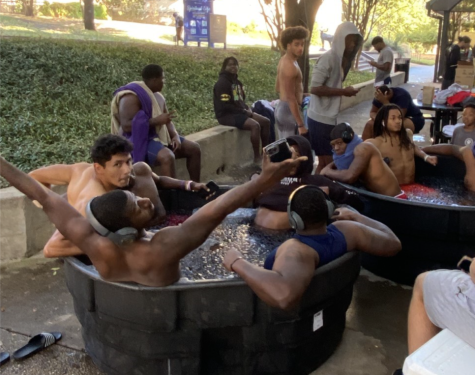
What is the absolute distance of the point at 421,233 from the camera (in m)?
4.16

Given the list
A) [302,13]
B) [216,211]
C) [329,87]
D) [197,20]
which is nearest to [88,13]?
[197,20]

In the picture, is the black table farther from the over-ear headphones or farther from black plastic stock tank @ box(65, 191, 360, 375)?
the over-ear headphones

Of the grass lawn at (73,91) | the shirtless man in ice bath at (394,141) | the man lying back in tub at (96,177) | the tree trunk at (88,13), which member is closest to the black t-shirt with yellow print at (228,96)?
the grass lawn at (73,91)

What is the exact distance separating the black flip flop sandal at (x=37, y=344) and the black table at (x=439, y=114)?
250 inches

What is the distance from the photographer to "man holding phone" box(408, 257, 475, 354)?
2402 millimetres

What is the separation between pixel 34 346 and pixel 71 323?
40 centimetres

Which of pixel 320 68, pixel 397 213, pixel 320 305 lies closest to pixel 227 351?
pixel 320 305

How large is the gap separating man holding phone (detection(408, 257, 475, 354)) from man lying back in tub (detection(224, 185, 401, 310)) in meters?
0.50

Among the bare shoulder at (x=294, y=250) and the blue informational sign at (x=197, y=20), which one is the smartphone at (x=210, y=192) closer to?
the bare shoulder at (x=294, y=250)

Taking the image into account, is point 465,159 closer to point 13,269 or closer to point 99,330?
point 99,330

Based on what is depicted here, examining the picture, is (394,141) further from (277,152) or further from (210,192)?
(277,152)

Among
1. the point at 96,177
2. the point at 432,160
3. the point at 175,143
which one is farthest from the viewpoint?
the point at 175,143

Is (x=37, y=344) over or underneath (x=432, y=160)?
underneath

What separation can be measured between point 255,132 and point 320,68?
1.94 metres
